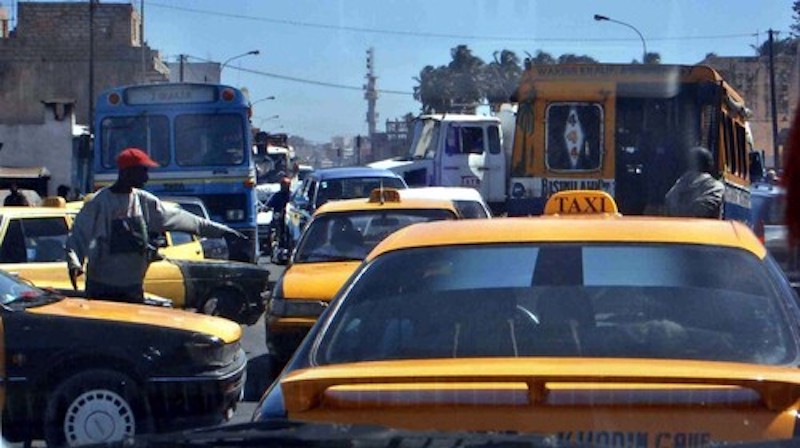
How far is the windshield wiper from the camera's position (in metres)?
3.23

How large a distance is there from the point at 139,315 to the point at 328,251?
116 inches

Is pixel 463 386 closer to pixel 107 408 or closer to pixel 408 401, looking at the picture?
pixel 408 401

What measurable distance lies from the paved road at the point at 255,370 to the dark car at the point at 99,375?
421 mm

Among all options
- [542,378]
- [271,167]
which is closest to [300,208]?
[271,167]

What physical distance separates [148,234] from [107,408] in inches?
69.3

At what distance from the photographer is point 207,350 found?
7.79 m

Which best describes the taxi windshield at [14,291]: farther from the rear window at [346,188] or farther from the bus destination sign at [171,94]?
the rear window at [346,188]

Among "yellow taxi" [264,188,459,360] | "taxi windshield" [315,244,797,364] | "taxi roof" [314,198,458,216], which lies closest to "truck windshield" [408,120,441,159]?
"taxi roof" [314,198,458,216]

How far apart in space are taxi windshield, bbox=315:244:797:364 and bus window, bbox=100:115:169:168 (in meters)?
15.2

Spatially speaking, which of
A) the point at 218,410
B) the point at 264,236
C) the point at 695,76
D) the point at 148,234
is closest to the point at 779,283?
the point at 218,410

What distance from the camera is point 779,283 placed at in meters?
4.52

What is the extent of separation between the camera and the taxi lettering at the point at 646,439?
3.51 meters

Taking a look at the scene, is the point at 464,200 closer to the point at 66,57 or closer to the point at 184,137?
the point at 184,137

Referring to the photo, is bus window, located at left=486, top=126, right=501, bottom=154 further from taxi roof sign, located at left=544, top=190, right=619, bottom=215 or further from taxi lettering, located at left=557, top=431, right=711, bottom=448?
taxi lettering, located at left=557, top=431, right=711, bottom=448
